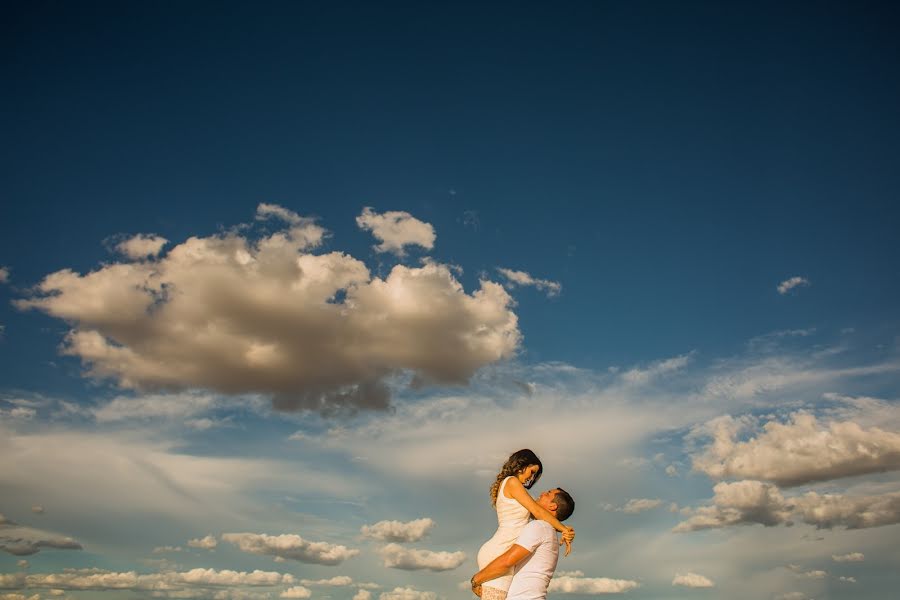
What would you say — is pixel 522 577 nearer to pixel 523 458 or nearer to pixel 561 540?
pixel 561 540

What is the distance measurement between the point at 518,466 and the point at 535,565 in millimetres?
2131

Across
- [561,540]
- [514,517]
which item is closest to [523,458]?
[514,517]

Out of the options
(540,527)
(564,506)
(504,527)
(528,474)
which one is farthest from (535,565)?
(528,474)

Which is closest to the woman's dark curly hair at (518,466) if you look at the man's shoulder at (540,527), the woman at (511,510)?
the woman at (511,510)

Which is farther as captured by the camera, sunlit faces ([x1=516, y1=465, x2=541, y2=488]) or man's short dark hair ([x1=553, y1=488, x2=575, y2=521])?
sunlit faces ([x1=516, y1=465, x2=541, y2=488])

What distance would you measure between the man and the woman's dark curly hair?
1790 millimetres

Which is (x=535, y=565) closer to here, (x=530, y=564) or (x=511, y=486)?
(x=530, y=564)

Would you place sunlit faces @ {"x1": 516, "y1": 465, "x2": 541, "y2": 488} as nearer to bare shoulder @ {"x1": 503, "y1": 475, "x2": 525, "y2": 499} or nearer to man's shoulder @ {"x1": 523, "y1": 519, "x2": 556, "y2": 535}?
bare shoulder @ {"x1": 503, "y1": 475, "x2": 525, "y2": 499}

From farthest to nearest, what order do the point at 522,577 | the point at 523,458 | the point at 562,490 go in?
the point at 523,458 < the point at 562,490 < the point at 522,577

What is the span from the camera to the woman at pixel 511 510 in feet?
32.6

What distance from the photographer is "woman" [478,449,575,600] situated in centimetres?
A: 994

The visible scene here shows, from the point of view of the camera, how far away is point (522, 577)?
9383 mm

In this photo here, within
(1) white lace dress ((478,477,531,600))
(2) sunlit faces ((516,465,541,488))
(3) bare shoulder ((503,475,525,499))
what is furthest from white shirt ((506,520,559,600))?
(2) sunlit faces ((516,465,541,488))

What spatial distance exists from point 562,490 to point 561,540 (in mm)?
790
